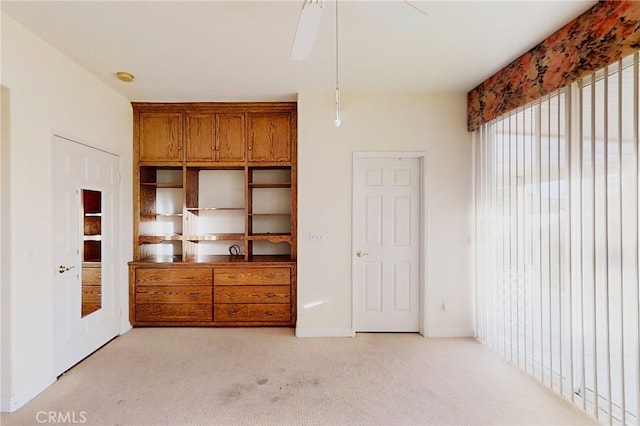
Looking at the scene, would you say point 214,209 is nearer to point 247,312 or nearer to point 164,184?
point 164,184

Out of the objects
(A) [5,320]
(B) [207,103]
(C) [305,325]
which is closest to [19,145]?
(A) [5,320]

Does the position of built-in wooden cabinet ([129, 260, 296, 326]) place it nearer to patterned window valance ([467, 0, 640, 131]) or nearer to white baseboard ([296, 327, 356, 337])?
white baseboard ([296, 327, 356, 337])

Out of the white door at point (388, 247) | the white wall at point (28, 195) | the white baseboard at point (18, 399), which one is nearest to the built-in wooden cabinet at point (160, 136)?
the white wall at point (28, 195)

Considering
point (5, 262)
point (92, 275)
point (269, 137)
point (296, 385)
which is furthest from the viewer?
point (269, 137)

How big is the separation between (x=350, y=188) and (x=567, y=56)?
213cm

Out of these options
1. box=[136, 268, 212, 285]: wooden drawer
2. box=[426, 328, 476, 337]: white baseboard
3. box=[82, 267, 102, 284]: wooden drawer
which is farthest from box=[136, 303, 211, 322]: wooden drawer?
box=[426, 328, 476, 337]: white baseboard

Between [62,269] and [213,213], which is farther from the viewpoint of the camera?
[213,213]

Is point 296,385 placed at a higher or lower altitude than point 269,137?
lower

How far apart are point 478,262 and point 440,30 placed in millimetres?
2389

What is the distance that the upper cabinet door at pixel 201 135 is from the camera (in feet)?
12.9

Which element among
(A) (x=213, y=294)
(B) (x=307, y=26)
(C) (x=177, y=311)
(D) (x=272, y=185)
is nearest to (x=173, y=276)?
(C) (x=177, y=311)

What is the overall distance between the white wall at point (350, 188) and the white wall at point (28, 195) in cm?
221

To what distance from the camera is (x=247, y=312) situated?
378 cm

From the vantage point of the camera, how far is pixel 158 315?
12.5ft
